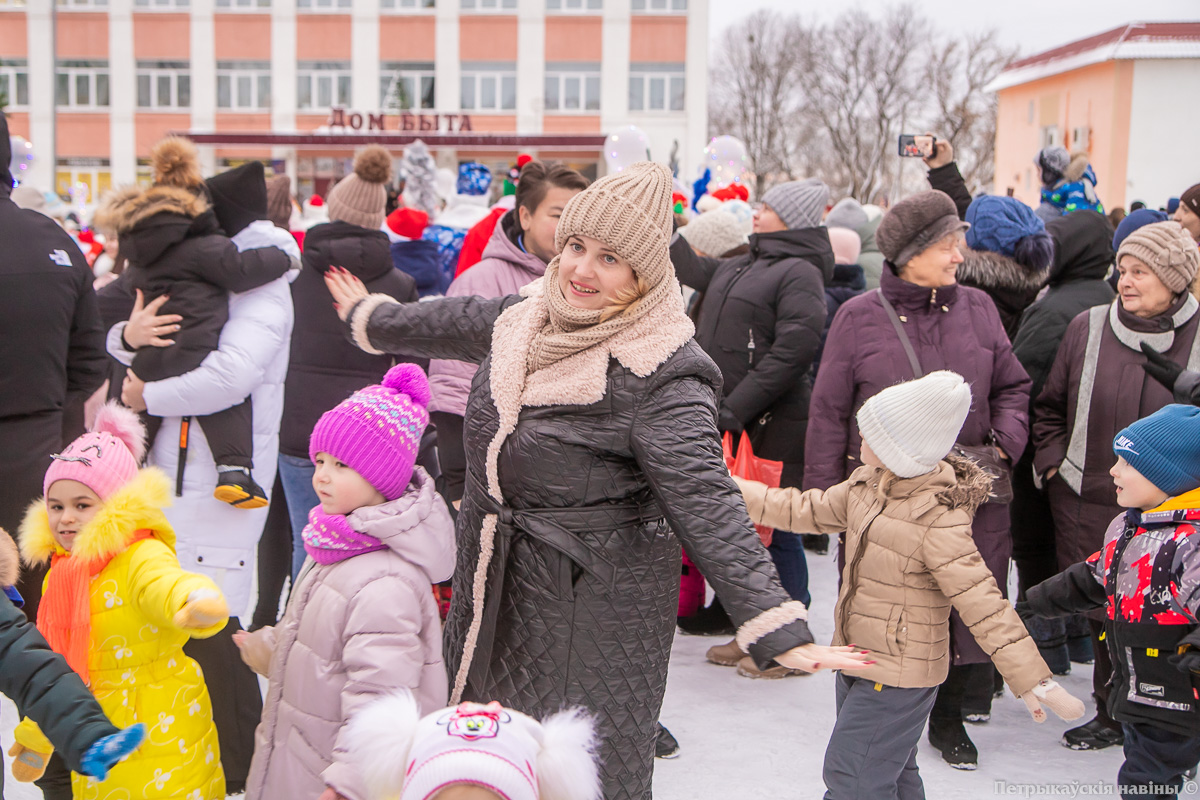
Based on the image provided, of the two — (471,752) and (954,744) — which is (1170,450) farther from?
(471,752)

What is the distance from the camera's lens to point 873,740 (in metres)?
3.17

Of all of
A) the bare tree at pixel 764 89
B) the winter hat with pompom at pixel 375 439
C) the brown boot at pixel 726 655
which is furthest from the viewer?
the bare tree at pixel 764 89

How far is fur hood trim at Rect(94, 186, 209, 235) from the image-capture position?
12.0ft

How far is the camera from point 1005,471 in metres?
4.11

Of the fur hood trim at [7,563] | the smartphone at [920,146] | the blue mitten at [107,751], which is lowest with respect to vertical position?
the blue mitten at [107,751]

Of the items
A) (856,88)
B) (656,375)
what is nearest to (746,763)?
(656,375)

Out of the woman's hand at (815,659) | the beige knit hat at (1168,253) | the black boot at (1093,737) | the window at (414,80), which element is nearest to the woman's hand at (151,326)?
the woman's hand at (815,659)

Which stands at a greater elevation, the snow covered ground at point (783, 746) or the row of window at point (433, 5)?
the row of window at point (433, 5)

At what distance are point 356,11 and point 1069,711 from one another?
3639 centimetres

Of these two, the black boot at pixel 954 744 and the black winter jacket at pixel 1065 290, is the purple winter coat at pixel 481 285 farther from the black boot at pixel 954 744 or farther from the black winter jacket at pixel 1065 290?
the black winter jacket at pixel 1065 290

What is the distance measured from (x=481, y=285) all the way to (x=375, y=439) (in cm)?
135

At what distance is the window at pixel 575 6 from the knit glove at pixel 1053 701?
35041mm

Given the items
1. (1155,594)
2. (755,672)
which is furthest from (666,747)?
(1155,594)

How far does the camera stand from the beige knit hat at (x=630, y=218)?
238 centimetres
